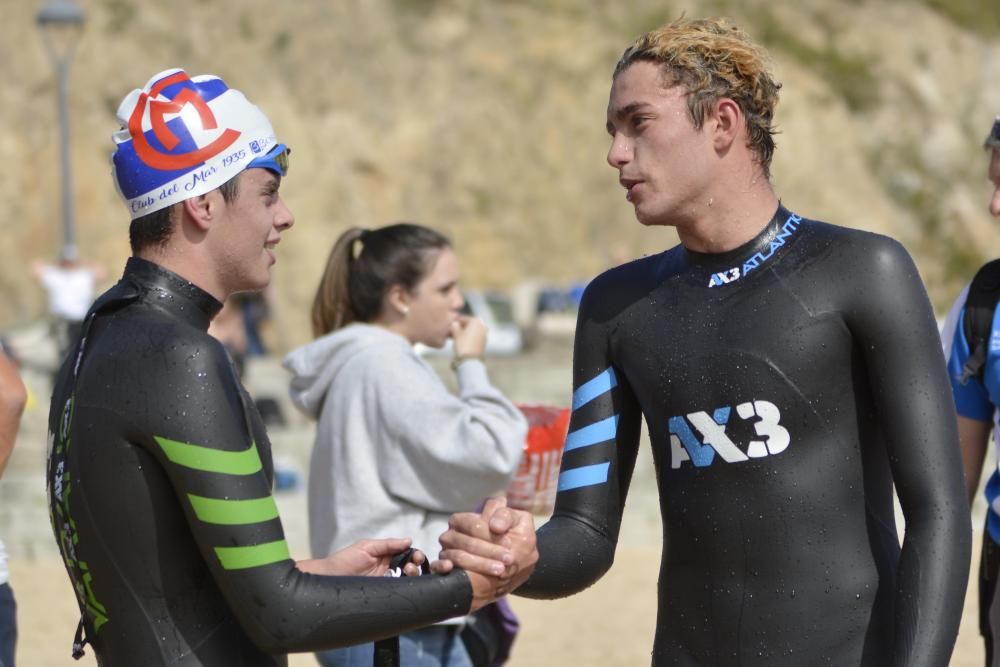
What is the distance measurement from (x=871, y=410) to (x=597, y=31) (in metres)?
34.3

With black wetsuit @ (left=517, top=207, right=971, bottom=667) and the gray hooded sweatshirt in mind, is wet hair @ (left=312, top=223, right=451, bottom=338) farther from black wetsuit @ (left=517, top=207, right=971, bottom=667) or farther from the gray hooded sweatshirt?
black wetsuit @ (left=517, top=207, right=971, bottom=667)

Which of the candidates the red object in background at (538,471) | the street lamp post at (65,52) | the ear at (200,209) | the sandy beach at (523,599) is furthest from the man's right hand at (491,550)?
the street lamp post at (65,52)

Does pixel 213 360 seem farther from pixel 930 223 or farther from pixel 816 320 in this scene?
pixel 930 223

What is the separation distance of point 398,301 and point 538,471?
2.37 feet

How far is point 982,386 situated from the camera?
3.97m

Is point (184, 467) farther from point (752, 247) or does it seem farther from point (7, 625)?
point (7, 625)

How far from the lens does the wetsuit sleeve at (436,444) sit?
4.23 m

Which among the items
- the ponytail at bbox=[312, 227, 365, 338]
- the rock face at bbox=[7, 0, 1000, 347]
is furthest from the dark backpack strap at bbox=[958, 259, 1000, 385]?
the rock face at bbox=[7, 0, 1000, 347]

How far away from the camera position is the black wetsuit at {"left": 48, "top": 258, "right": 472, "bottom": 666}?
234 cm

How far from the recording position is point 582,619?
8.85m

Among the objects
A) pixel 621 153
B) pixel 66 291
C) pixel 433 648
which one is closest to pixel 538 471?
pixel 433 648

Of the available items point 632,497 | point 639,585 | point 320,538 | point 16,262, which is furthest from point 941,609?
point 16,262

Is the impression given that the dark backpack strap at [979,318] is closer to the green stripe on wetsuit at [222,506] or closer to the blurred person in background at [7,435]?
the green stripe on wetsuit at [222,506]

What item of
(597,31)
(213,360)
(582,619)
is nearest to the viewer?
(213,360)
